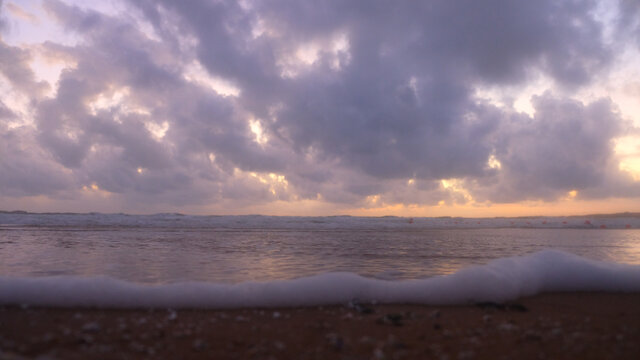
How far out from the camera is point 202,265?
7.47 metres

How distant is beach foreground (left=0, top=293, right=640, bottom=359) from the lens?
3014mm

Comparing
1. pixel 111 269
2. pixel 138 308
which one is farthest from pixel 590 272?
pixel 111 269

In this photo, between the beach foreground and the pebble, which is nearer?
the beach foreground

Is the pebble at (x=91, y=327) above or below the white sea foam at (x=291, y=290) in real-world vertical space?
below

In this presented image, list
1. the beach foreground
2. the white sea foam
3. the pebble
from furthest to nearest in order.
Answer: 1. the white sea foam
2. the pebble
3. the beach foreground

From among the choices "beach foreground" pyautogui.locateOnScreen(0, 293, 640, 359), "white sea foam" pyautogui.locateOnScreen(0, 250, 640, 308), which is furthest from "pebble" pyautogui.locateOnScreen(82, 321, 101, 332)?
"white sea foam" pyautogui.locateOnScreen(0, 250, 640, 308)

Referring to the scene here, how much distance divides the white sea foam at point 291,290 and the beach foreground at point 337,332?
204 mm

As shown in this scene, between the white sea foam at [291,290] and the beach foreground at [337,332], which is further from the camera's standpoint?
the white sea foam at [291,290]

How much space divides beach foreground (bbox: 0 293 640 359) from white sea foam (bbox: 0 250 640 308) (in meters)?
0.20

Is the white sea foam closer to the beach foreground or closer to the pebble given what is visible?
the beach foreground

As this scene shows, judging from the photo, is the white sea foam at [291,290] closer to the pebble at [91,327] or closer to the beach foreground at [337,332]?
the beach foreground at [337,332]

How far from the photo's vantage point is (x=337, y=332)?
3.56m

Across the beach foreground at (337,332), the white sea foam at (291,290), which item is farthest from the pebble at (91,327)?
the white sea foam at (291,290)

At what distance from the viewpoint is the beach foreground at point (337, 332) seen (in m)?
3.01
